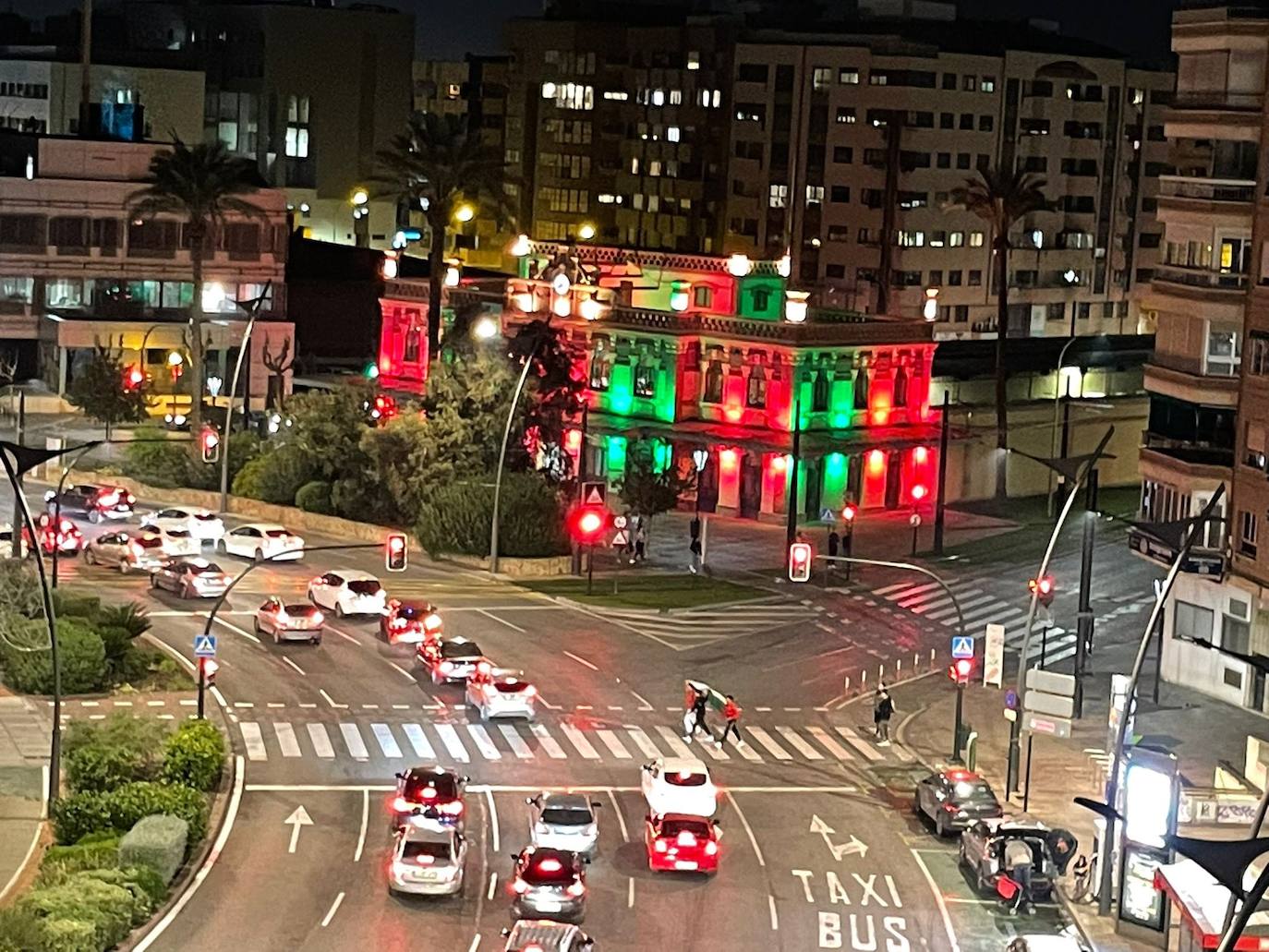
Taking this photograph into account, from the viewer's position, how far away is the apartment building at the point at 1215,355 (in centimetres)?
7356

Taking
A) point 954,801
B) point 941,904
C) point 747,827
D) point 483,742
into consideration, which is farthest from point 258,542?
point 941,904

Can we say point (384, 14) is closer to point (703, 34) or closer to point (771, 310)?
point (703, 34)

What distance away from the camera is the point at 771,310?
118438 mm

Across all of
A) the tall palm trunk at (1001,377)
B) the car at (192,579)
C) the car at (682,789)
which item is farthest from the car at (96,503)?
the car at (682,789)

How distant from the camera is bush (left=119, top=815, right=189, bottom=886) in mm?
51844

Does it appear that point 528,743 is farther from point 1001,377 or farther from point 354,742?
point 1001,377

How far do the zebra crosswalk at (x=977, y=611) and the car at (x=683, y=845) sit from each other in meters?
26.8

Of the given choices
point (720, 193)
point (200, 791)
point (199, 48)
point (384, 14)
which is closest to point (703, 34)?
point (720, 193)

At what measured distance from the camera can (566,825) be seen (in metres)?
55.2

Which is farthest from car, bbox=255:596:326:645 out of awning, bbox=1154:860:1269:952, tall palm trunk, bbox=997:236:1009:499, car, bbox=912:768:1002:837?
tall palm trunk, bbox=997:236:1009:499

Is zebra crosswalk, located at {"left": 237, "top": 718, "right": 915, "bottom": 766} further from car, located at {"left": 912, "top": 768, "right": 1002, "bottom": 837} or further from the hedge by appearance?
car, located at {"left": 912, "top": 768, "right": 1002, "bottom": 837}

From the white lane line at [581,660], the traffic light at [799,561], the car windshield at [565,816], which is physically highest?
the traffic light at [799,561]

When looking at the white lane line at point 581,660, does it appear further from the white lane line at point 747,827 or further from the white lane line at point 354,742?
the white lane line at point 747,827

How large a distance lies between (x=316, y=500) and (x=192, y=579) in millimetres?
15477
